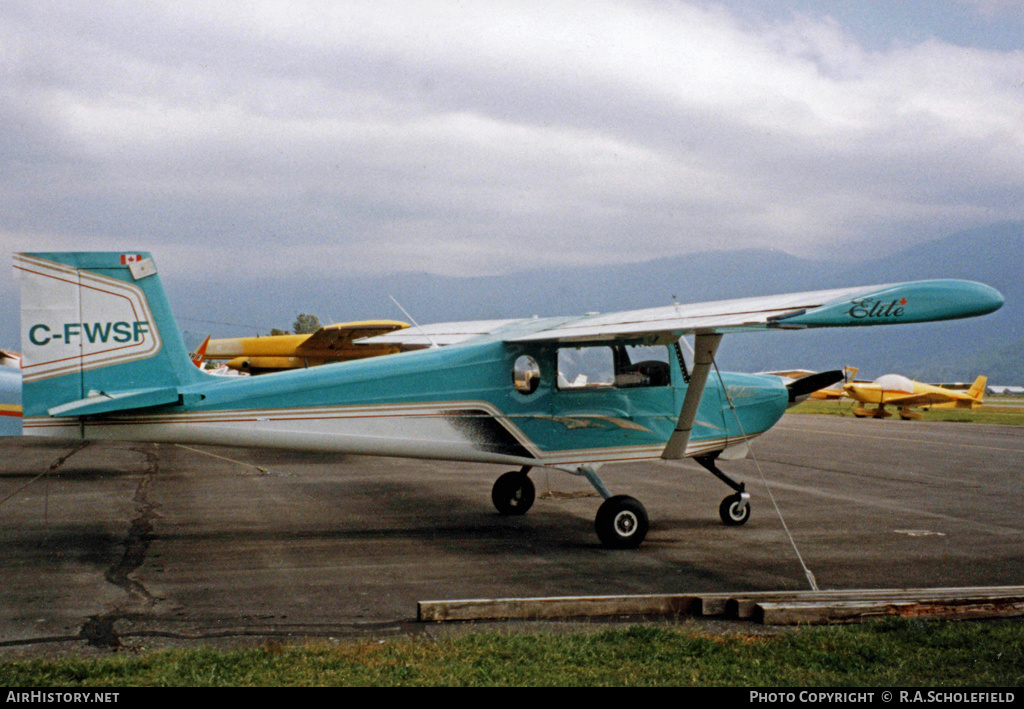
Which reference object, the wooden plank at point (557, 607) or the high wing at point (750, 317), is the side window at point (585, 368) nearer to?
the high wing at point (750, 317)

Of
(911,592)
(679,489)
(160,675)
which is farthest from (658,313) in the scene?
(160,675)

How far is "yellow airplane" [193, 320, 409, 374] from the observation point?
79.5ft

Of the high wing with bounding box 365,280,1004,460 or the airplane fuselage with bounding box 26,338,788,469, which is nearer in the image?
the high wing with bounding box 365,280,1004,460

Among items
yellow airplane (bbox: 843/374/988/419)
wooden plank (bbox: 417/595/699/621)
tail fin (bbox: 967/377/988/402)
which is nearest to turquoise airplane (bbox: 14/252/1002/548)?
wooden plank (bbox: 417/595/699/621)

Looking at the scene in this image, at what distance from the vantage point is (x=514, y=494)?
11508mm

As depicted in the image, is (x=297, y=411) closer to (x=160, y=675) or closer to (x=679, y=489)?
(x=160, y=675)

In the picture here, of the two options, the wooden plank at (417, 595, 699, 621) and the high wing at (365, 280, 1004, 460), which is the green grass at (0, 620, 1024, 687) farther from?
the high wing at (365, 280, 1004, 460)

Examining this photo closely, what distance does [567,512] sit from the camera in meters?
11.6

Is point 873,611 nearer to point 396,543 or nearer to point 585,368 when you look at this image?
point 585,368

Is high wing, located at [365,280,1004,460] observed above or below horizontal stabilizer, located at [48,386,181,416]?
above

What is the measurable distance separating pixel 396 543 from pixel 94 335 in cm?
379

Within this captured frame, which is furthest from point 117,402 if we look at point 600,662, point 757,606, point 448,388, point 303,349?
point 303,349

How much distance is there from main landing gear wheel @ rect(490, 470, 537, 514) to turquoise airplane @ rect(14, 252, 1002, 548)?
5.08ft
